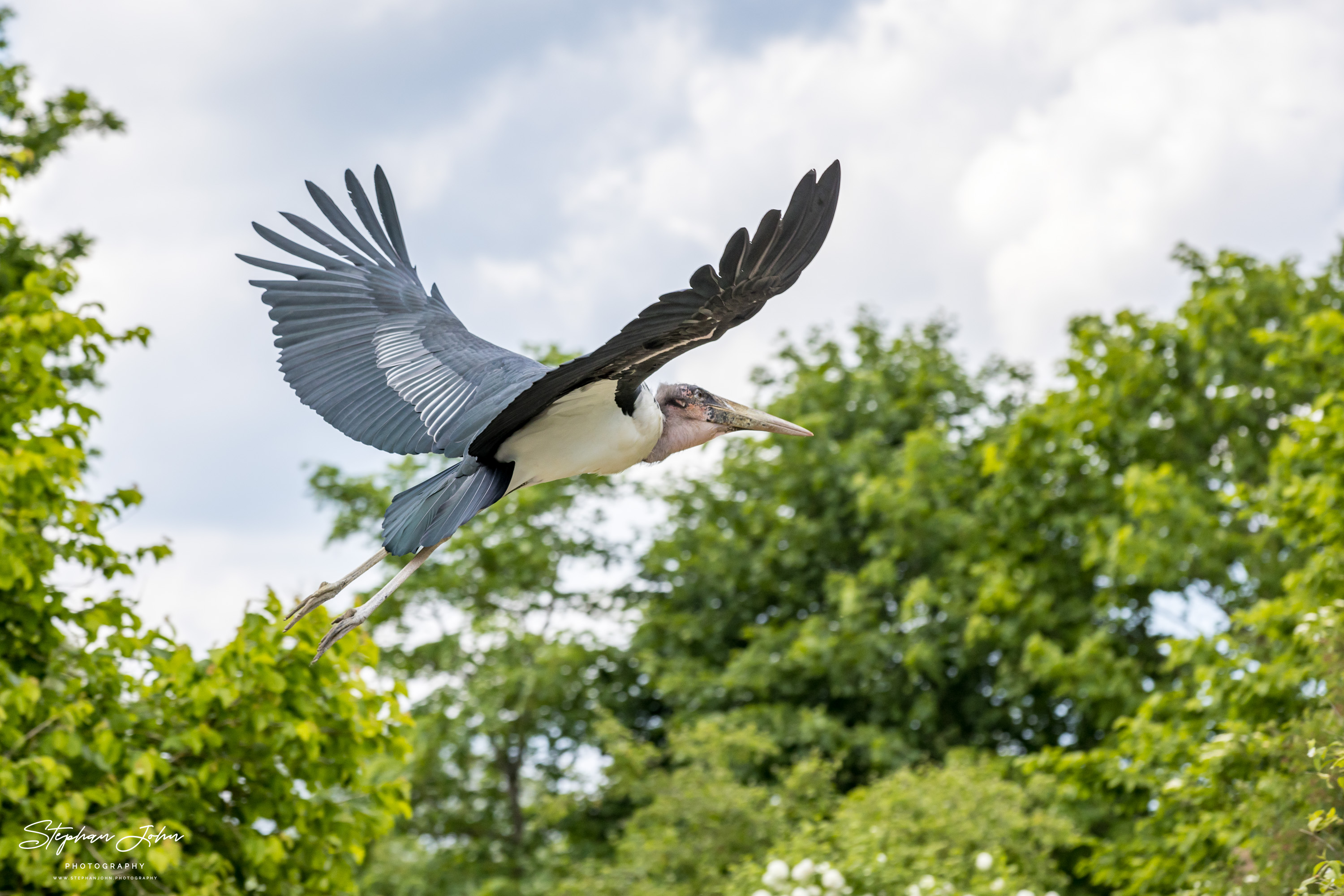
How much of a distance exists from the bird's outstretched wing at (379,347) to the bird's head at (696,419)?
417 millimetres

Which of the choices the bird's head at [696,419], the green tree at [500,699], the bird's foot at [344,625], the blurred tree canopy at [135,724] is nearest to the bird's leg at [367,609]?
the bird's foot at [344,625]

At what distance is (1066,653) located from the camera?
518 inches

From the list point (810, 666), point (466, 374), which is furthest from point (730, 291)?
point (810, 666)

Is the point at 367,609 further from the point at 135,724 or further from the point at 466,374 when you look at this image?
the point at 135,724

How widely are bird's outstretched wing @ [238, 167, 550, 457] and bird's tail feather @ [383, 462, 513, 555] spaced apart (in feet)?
0.31

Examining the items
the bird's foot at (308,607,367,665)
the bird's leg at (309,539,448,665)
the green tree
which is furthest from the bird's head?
the green tree


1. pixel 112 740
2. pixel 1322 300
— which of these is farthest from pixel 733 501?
pixel 112 740

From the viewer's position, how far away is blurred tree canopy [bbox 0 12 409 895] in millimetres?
5746

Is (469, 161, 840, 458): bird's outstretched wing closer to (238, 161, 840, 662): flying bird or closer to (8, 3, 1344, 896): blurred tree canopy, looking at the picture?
(238, 161, 840, 662): flying bird

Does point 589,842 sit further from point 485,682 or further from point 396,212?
point 396,212

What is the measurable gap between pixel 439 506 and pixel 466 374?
0.63 m

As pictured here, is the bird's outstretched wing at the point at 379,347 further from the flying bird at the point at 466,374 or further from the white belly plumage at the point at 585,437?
the white belly plumage at the point at 585,437

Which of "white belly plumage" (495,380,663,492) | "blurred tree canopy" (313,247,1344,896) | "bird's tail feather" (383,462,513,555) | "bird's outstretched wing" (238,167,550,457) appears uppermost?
"blurred tree canopy" (313,247,1344,896)

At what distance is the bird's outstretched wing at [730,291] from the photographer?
118 inches
